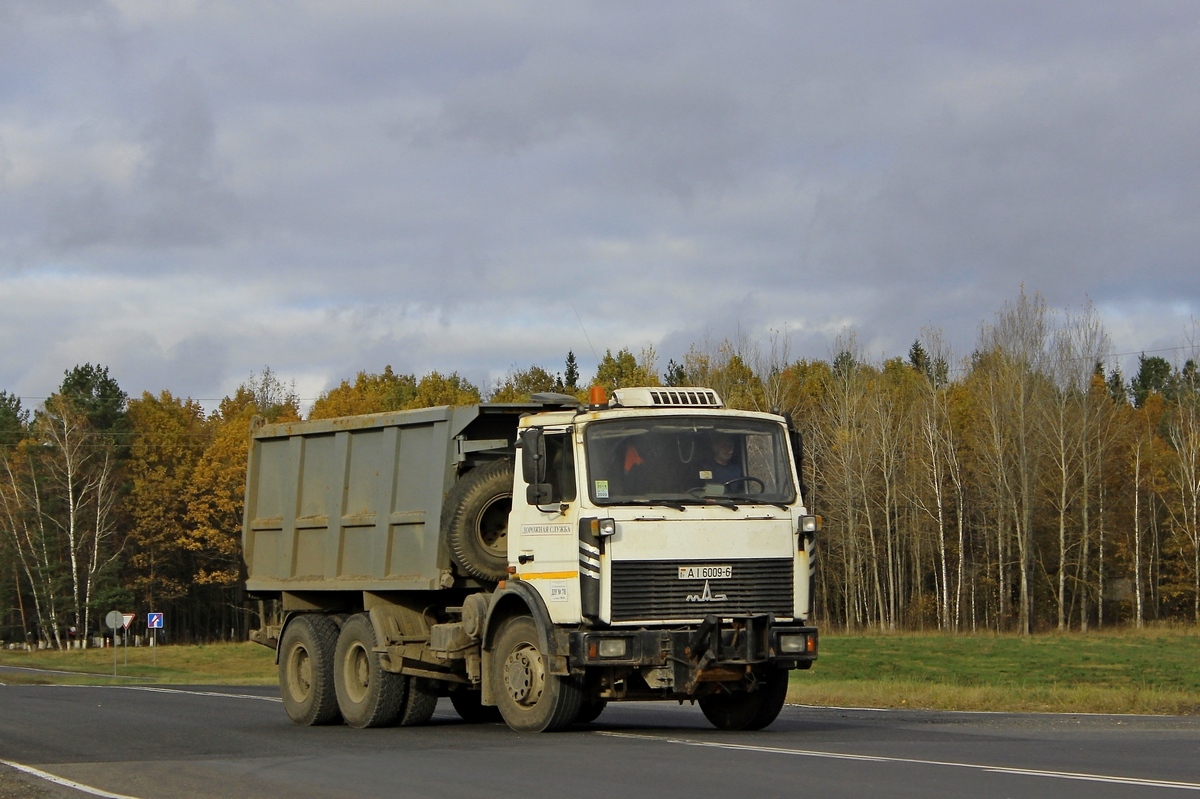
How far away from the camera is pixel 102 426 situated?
85688 mm

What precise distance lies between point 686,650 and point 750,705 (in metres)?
2.05

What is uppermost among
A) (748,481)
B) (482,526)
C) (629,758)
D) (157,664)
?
(748,481)

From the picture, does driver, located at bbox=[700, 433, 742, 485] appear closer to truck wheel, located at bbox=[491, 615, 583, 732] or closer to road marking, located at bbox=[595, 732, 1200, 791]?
truck wheel, located at bbox=[491, 615, 583, 732]

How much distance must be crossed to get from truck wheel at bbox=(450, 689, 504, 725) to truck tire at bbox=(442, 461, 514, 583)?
8.71 feet

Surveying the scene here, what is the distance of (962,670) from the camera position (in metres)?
35.3

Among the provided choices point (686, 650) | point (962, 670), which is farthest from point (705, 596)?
point (962, 670)

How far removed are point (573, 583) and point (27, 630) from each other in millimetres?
81088

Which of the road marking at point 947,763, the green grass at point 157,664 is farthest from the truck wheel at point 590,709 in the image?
the green grass at point 157,664

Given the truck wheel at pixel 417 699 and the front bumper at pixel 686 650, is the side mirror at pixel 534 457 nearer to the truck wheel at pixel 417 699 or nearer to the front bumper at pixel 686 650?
the front bumper at pixel 686 650

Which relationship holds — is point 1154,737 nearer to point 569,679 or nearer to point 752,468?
point 752,468

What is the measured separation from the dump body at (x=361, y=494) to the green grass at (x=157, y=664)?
86.3ft

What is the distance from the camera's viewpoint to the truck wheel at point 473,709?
16.8 m

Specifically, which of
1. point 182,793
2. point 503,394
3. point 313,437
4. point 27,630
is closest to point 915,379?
point 503,394

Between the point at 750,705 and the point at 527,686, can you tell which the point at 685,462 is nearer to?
the point at 527,686
